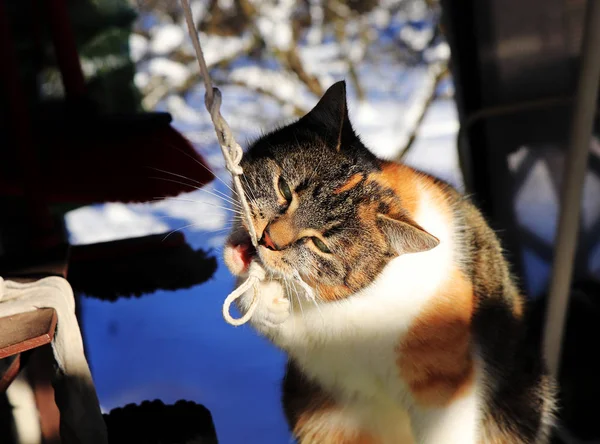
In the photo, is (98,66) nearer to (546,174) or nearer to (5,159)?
(5,159)

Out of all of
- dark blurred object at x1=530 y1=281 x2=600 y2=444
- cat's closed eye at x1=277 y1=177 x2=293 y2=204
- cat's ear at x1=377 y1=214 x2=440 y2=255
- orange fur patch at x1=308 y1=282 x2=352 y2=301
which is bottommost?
dark blurred object at x1=530 y1=281 x2=600 y2=444

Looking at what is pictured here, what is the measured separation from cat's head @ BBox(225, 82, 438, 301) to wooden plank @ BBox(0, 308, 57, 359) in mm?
213

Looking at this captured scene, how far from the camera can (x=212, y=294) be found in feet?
2.81

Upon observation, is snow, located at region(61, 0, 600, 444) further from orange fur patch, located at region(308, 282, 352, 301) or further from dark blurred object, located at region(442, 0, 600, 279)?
orange fur patch, located at region(308, 282, 352, 301)

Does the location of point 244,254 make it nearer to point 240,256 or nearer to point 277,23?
point 240,256

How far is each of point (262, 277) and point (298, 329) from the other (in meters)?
0.12

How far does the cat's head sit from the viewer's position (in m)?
0.66

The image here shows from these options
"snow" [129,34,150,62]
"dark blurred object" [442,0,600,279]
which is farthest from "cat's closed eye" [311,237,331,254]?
"snow" [129,34,150,62]

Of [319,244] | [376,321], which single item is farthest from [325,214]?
[376,321]

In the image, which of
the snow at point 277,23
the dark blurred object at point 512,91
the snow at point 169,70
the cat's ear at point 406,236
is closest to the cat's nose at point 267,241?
the cat's ear at point 406,236

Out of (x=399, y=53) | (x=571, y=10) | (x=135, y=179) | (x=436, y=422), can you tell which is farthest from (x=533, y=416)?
(x=399, y=53)

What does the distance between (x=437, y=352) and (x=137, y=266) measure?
0.53 m

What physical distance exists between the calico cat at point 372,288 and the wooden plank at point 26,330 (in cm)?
21

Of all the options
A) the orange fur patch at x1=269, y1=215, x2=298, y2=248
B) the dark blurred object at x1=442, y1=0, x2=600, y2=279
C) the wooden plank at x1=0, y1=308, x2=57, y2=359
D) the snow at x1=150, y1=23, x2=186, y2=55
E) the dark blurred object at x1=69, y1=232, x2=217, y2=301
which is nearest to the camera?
the wooden plank at x1=0, y1=308, x2=57, y2=359
